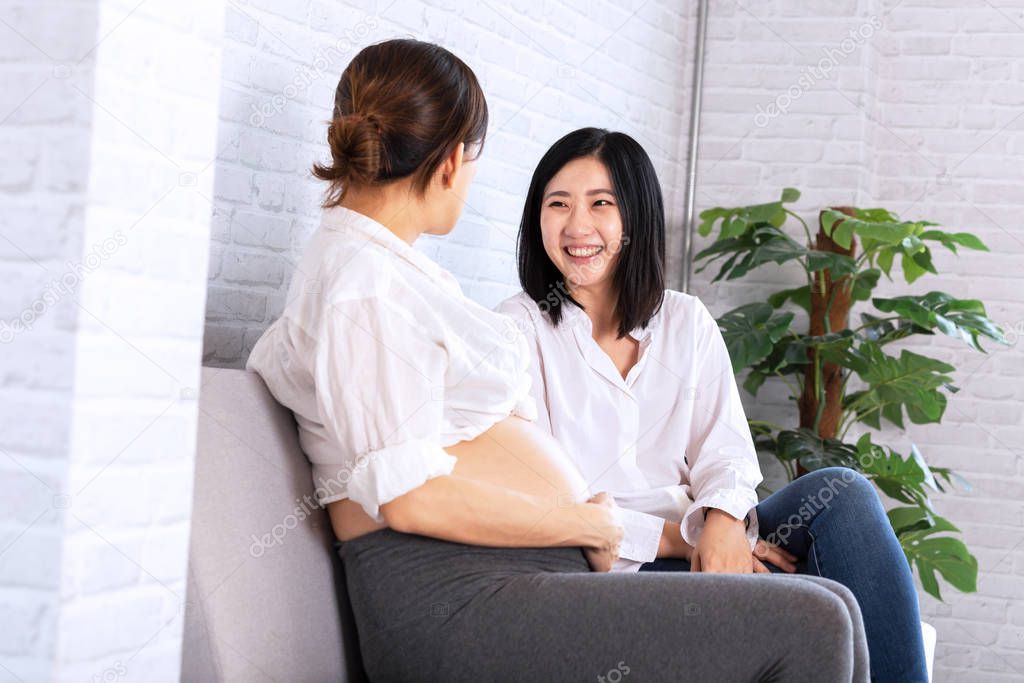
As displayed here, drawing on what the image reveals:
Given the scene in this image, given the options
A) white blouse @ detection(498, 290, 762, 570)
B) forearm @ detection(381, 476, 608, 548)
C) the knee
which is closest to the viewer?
forearm @ detection(381, 476, 608, 548)

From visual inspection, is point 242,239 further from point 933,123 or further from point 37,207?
point 933,123

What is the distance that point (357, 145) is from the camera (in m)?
1.71

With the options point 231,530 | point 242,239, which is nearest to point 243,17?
point 242,239

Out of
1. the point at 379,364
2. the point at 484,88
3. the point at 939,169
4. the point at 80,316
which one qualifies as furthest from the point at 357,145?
the point at 939,169

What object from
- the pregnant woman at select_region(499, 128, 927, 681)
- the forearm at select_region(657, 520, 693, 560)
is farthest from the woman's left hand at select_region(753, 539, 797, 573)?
the forearm at select_region(657, 520, 693, 560)

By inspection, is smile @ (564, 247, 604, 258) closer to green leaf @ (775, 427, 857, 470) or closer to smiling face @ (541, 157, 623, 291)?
smiling face @ (541, 157, 623, 291)

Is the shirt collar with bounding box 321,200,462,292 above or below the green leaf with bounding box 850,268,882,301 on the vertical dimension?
below

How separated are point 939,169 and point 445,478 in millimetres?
2659

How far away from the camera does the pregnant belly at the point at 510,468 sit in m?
1.65

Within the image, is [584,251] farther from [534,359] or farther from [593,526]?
[593,526]

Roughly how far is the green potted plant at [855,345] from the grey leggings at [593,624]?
177cm

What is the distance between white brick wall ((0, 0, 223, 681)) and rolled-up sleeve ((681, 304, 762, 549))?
3.84ft

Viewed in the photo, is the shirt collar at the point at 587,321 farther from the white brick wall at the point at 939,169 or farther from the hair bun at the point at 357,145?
the white brick wall at the point at 939,169

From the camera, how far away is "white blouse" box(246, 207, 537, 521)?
→ 1.48 m
